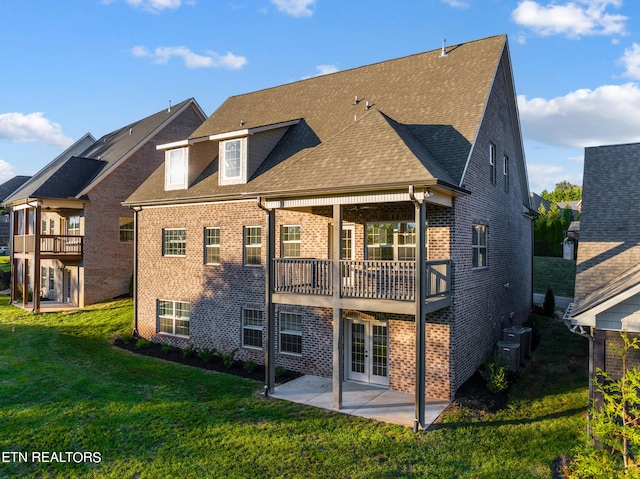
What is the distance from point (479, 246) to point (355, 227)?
397 cm

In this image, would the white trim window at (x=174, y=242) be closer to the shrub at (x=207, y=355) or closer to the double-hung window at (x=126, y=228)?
the shrub at (x=207, y=355)

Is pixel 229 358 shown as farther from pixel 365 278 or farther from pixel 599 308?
pixel 599 308

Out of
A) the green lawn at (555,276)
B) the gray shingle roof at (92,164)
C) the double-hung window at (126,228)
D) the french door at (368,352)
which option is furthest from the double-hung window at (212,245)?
the green lawn at (555,276)

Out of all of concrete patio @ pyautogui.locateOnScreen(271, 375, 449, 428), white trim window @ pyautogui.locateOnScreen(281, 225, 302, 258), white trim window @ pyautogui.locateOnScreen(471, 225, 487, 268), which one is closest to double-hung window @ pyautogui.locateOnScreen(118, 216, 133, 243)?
white trim window @ pyautogui.locateOnScreen(281, 225, 302, 258)

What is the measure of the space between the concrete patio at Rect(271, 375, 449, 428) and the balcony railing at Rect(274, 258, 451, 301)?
109 inches

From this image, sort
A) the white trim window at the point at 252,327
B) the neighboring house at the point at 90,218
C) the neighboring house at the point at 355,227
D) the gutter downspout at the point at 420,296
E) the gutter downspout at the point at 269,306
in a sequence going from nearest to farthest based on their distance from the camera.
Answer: the gutter downspout at the point at 420,296
the neighboring house at the point at 355,227
the gutter downspout at the point at 269,306
the white trim window at the point at 252,327
the neighboring house at the point at 90,218

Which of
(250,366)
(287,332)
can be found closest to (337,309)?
(287,332)

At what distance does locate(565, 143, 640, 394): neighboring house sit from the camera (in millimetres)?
8539

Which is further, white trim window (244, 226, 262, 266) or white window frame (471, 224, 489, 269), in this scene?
white trim window (244, 226, 262, 266)

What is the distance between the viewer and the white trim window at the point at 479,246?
45.0 ft

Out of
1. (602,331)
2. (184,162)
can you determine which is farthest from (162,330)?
(602,331)

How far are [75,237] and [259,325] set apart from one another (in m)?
14.6

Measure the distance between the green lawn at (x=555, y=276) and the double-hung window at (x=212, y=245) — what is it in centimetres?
2311

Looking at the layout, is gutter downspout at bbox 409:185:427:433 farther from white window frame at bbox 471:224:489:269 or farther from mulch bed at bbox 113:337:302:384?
mulch bed at bbox 113:337:302:384
